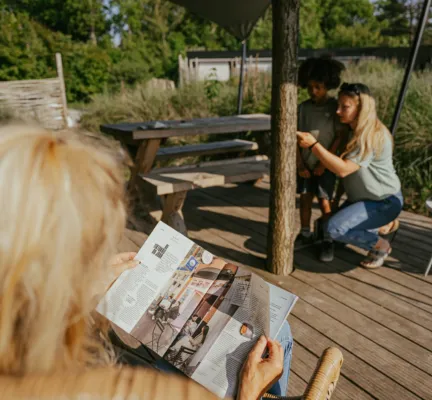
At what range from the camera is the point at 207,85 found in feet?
32.0

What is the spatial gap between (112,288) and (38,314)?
21.0 inches

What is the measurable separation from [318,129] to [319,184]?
436mm

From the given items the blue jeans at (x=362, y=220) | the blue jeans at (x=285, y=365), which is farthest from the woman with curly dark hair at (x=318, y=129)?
the blue jeans at (x=285, y=365)

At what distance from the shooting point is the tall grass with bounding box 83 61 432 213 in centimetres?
476

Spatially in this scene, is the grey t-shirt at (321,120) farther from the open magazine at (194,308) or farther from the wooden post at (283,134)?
the open magazine at (194,308)

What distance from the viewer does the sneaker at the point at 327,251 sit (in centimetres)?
311

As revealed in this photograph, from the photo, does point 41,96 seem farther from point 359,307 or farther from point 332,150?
point 359,307

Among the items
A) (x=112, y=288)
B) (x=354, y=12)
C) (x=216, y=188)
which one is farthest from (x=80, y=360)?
(x=354, y=12)

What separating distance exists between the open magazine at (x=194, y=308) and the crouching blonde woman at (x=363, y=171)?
1.59 metres

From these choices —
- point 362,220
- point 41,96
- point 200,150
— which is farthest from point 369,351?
point 41,96

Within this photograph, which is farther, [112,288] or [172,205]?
[172,205]

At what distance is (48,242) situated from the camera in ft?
2.25

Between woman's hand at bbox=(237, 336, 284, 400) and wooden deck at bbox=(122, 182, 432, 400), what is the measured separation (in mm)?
603

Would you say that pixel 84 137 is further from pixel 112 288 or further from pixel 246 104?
pixel 246 104
